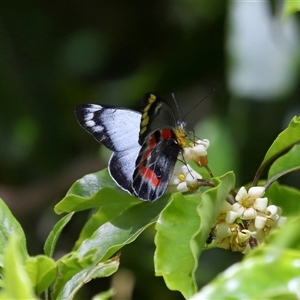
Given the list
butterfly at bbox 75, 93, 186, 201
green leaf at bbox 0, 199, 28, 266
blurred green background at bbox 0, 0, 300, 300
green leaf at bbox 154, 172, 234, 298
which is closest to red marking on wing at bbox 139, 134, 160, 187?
butterfly at bbox 75, 93, 186, 201

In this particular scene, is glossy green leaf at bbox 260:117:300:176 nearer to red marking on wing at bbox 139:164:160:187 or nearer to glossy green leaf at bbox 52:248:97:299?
red marking on wing at bbox 139:164:160:187

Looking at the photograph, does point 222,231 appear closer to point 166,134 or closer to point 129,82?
point 166,134

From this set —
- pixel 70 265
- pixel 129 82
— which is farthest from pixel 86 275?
pixel 129 82

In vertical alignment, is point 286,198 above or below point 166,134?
below

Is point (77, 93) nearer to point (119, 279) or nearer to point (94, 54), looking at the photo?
point (94, 54)

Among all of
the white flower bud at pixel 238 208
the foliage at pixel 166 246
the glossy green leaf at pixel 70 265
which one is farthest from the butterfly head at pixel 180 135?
the glossy green leaf at pixel 70 265

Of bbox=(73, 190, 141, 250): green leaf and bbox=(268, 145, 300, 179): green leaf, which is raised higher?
bbox=(268, 145, 300, 179): green leaf

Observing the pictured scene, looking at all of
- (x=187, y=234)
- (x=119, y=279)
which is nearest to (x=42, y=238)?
(x=119, y=279)
